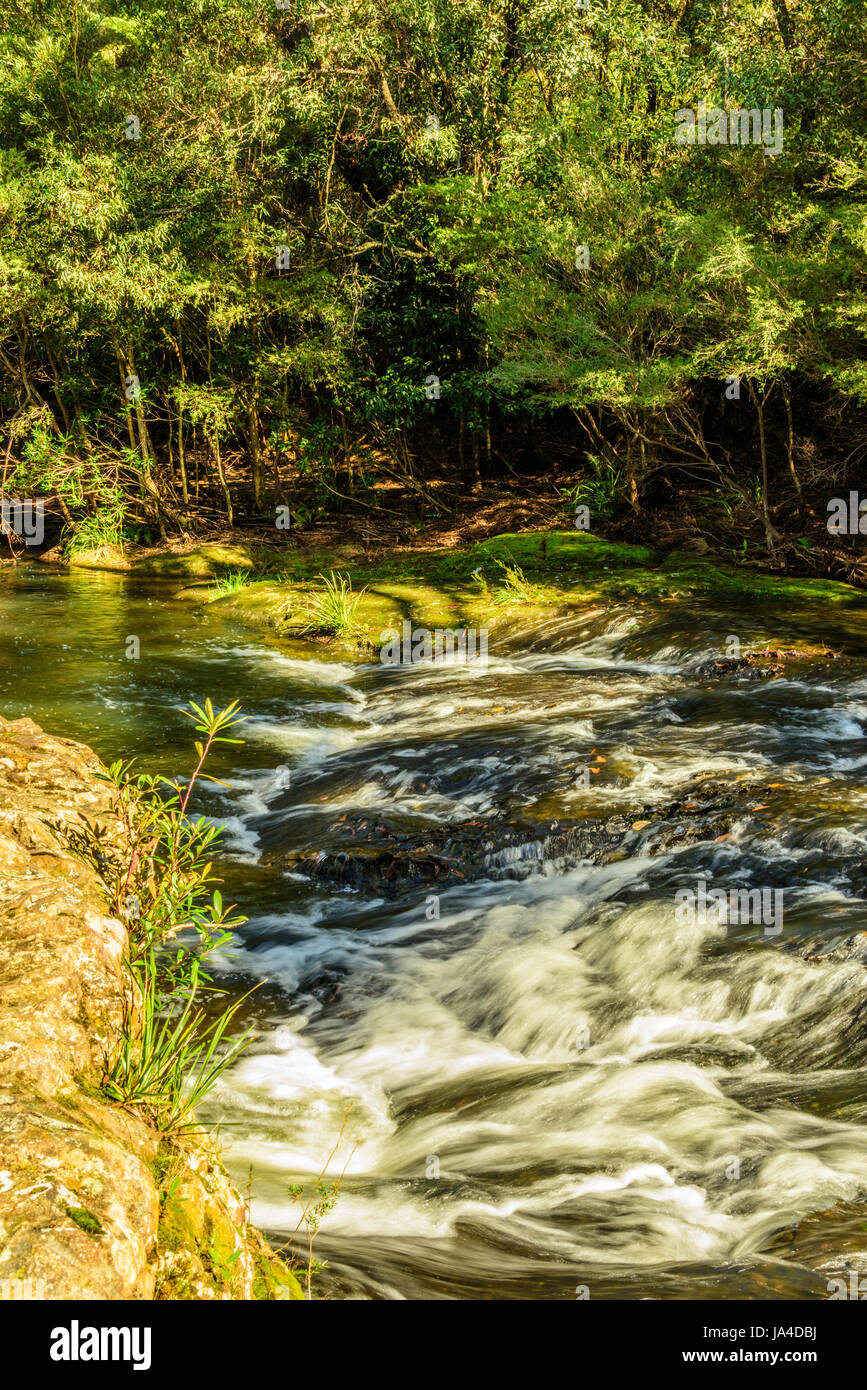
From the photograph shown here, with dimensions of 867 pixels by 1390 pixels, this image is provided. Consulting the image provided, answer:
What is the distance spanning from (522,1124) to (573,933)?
1.69m

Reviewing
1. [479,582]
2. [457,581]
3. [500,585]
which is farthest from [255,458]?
[500,585]

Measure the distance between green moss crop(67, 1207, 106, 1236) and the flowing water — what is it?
106 cm

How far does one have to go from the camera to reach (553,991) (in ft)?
18.0

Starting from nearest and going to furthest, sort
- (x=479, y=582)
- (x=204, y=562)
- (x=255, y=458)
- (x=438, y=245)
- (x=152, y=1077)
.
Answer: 1. (x=152, y=1077)
2. (x=479, y=582)
3. (x=438, y=245)
4. (x=204, y=562)
5. (x=255, y=458)

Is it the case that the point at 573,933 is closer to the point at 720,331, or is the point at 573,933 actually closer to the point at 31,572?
the point at 720,331

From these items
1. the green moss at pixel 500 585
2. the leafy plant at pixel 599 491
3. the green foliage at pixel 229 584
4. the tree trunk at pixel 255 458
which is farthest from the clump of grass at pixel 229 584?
the leafy plant at pixel 599 491

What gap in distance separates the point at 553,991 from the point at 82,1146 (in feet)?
11.7

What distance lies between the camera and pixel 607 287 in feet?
47.8

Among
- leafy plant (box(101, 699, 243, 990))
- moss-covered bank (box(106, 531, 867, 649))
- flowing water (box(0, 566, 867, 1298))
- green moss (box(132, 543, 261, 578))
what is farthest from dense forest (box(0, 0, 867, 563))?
leafy plant (box(101, 699, 243, 990))

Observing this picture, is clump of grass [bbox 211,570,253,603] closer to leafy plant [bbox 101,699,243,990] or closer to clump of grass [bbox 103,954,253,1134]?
leafy plant [bbox 101,699,243,990]

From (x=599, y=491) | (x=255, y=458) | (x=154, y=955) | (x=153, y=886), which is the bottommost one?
(x=154, y=955)

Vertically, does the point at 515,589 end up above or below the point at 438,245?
below

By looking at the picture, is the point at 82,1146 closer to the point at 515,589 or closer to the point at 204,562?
the point at 515,589

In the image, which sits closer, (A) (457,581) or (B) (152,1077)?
(B) (152,1077)
